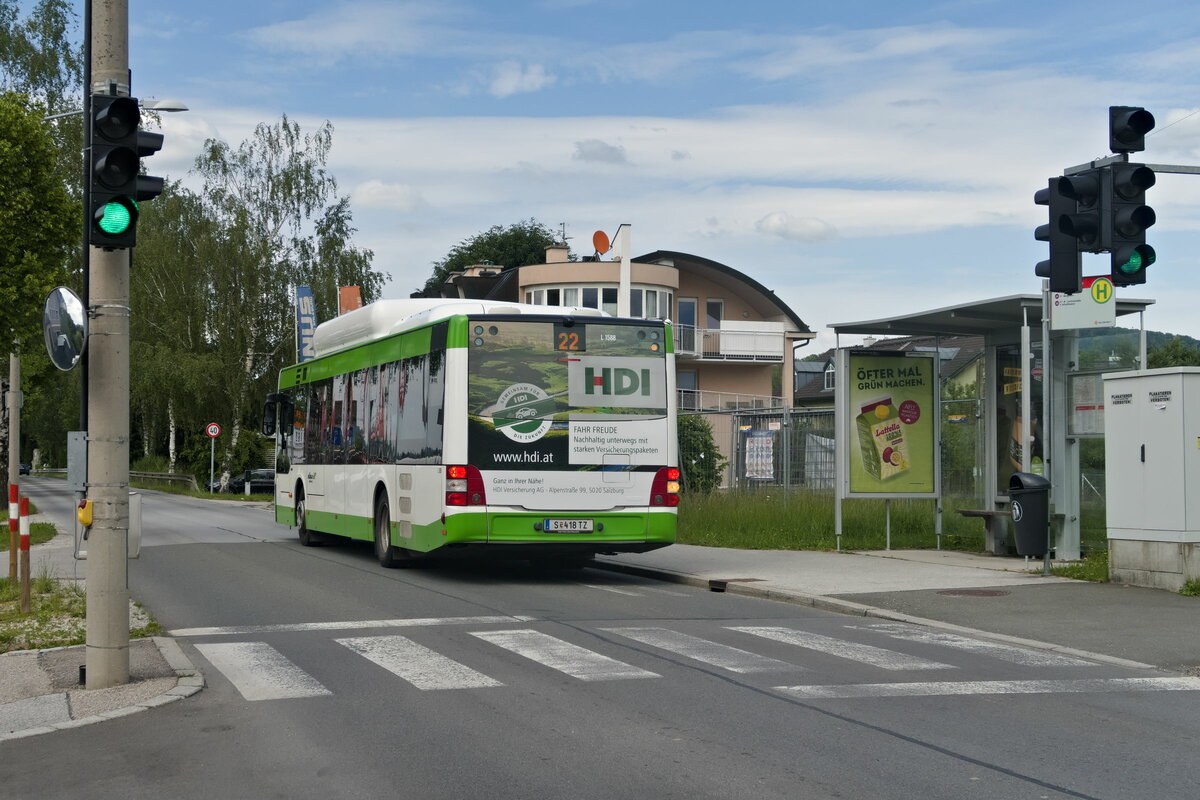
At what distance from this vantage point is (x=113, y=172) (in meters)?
8.53

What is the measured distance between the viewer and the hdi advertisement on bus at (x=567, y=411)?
1572 centimetres

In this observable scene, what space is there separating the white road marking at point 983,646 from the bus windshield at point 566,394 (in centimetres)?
468

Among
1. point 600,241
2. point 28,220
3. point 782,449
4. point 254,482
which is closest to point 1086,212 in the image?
point 782,449

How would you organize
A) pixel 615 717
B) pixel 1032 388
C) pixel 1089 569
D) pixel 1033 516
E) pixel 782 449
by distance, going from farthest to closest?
pixel 782 449 < pixel 1032 388 < pixel 1033 516 < pixel 1089 569 < pixel 615 717

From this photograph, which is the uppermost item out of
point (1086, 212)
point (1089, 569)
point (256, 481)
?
point (1086, 212)

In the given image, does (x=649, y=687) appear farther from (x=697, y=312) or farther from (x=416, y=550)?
(x=697, y=312)

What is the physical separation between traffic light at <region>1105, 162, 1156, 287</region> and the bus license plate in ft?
21.3

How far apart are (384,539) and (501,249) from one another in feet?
248

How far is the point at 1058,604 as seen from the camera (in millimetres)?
13305

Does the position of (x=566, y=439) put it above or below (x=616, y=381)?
below

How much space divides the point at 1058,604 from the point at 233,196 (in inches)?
1946

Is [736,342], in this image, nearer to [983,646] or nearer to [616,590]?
[616,590]

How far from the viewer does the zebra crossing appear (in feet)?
29.3

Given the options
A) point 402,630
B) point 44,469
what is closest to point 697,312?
point 402,630
